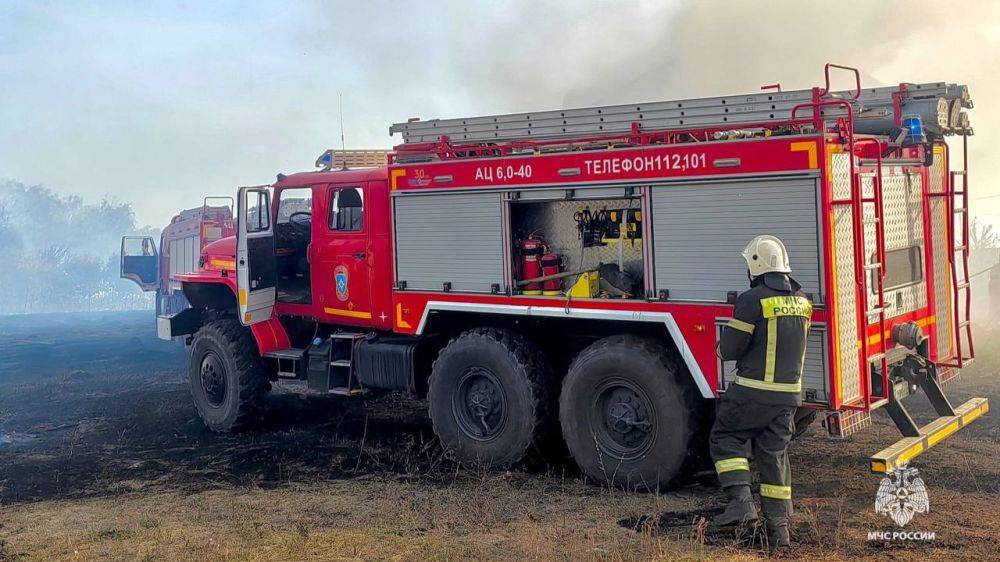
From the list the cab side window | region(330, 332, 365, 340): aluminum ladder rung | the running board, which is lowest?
the running board

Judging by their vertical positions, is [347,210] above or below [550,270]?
above

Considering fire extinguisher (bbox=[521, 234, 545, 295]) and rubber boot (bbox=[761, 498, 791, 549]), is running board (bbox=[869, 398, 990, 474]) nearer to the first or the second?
rubber boot (bbox=[761, 498, 791, 549])

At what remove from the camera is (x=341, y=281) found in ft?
28.9

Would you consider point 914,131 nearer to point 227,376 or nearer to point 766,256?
point 766,256

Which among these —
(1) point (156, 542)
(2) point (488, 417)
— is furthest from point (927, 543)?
(1) point (156, 542)

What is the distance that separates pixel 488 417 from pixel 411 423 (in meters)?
2.04

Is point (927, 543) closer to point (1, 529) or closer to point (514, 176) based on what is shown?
point (514, 176)

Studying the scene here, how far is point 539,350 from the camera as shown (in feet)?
24.3

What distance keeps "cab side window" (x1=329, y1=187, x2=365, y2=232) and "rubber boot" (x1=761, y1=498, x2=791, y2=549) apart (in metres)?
4.67

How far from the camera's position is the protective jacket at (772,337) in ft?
17.9

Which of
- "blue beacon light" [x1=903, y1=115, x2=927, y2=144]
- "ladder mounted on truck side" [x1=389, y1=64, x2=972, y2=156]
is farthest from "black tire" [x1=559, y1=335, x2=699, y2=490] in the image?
"blue beacon light" [x1=903, y1=115, x2=927, y2=144]

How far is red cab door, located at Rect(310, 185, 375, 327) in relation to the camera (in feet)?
28.1

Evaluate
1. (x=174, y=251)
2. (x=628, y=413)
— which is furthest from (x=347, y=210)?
(x=174, y=251)

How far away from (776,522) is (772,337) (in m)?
1.09
